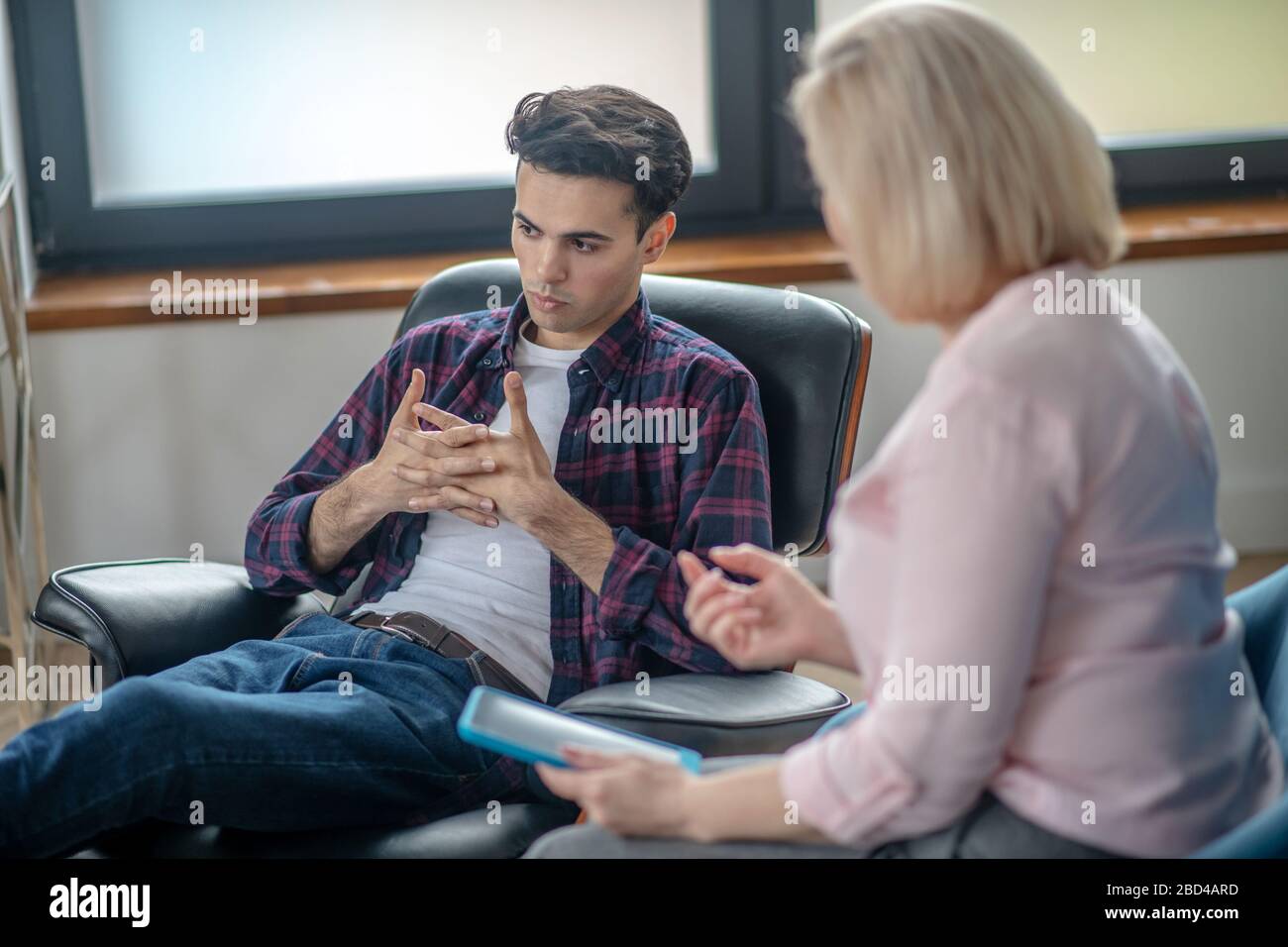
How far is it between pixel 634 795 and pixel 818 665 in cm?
170

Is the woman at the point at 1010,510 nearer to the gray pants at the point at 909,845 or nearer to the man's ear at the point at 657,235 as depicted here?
the gray pants at the point at 909,845

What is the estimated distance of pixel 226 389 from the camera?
9.35ft

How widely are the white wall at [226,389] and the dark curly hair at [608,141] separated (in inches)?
42.8

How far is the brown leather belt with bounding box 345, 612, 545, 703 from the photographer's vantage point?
169 centimetres

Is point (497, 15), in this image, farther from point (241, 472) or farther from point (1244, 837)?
point (1244, 837)

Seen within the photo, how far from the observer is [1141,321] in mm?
1076

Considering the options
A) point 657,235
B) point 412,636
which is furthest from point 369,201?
point 412,636

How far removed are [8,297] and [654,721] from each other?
1614mm

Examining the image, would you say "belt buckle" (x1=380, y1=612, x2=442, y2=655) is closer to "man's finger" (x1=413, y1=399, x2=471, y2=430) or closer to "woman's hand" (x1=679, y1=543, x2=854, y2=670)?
"man's finger" (x1=413, y1=399, x2=471, y2=430)

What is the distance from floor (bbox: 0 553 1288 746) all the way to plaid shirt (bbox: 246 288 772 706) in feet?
3.13

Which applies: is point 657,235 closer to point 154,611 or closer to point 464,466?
point 464,466

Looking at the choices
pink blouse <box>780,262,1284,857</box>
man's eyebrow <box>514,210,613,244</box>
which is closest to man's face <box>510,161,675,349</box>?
man's eyebrow <box>514,210,613,244</box>

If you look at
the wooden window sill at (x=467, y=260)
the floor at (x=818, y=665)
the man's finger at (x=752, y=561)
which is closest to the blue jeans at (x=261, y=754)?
the man's finger at (x=752, y=561)

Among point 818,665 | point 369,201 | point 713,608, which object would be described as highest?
point 369,201
